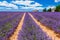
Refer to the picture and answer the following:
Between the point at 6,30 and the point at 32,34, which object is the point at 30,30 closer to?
the point at 32,34

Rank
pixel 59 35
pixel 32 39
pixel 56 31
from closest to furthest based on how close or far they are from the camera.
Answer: pixel 32 39
pixel 59 35
pixel 56 31

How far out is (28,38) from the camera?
6.52m

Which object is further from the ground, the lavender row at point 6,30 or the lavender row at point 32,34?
the lavender row at point 32,34

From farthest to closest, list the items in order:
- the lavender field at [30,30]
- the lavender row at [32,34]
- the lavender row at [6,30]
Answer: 1. the lavender row at [6,30]
2. the lavender field at [30,30]
3. the lavender row at [32,34]

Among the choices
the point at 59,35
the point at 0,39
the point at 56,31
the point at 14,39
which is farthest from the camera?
the point at 56,31

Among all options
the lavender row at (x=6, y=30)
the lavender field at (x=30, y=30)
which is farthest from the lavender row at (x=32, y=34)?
the lavender row at (x=6, y=30)

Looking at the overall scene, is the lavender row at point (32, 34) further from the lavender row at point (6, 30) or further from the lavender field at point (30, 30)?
the lavender row at point (6, 30)

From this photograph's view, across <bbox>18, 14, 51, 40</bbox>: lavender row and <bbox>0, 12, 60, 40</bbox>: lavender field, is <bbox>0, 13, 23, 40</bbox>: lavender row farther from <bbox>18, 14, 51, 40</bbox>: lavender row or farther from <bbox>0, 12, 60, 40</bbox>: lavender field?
<bbox>18, 14, 51, 40</bbox>: lavender row

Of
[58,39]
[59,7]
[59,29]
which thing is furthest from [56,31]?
[59,7]

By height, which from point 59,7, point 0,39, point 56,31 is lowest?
point 59,7

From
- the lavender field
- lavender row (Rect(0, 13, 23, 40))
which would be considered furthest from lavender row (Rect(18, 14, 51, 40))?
lavender row (Rect(0, 13, 23, 40))

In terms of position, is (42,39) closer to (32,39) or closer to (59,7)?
(32,39)

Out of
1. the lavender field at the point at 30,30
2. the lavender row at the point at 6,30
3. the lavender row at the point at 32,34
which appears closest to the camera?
the lavender row at the point at 32,34

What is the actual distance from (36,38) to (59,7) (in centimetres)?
5046
